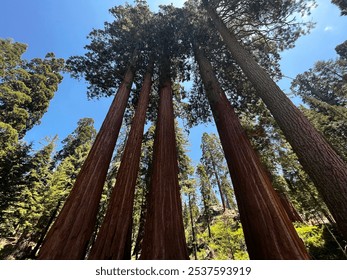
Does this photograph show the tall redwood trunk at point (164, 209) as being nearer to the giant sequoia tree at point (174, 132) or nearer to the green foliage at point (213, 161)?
the giant sequoia tree at point (174, 132)

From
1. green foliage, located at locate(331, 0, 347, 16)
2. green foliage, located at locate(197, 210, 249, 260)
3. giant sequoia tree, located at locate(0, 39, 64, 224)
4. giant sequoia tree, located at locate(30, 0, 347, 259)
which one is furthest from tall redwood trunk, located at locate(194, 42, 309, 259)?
giant sequoia tree, located at locate(0, 39, 64, 224)

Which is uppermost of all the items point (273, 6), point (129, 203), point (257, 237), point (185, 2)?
point (185, 2)

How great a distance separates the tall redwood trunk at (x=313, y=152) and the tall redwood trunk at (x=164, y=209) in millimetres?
2082

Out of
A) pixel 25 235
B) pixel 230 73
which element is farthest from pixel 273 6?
pixel 25 235

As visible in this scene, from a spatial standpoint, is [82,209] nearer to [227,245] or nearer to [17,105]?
[227,245]

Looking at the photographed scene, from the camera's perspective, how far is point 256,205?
2.86 meters

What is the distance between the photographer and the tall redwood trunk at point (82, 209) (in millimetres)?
2871

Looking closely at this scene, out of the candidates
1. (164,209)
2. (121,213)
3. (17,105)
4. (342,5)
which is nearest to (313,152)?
(164,209)

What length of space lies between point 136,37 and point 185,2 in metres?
3.64

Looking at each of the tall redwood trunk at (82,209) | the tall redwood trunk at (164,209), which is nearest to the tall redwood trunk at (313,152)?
the tall redwood trunk at (164,209)

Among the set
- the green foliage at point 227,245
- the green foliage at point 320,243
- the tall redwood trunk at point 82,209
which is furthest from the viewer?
the green foliage at point 227,245

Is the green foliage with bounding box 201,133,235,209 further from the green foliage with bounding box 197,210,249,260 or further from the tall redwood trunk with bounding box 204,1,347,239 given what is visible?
the tall redwood trunk with bounding box 204,1,347,239

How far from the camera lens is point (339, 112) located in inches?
336
